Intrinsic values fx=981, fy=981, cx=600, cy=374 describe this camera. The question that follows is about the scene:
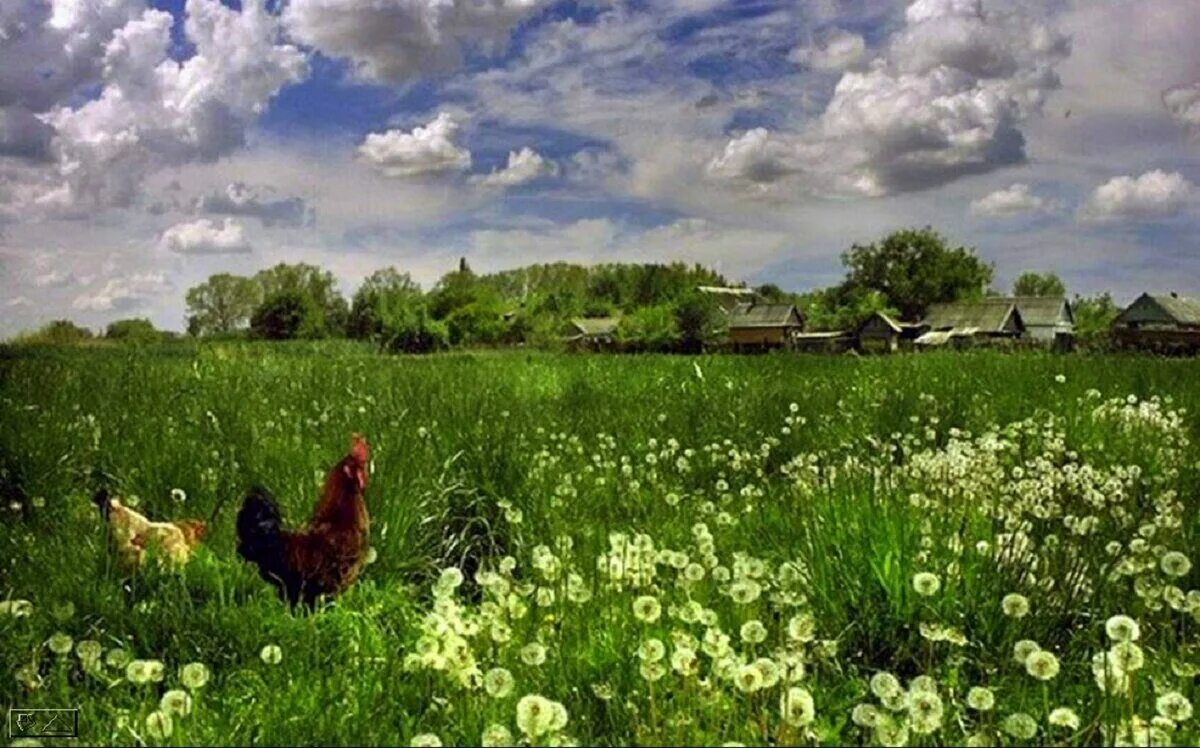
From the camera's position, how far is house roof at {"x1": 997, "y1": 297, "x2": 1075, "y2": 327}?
316ft

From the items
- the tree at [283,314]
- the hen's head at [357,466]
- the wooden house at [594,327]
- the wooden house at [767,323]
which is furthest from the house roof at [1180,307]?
the hen's head at [357,466]

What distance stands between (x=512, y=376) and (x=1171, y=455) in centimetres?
1084

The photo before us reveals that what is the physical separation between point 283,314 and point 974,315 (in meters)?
60.9

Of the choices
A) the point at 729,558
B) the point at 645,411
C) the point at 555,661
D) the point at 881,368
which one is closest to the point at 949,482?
the point at 729,558

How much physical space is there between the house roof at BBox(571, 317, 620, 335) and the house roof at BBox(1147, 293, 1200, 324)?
49.7m

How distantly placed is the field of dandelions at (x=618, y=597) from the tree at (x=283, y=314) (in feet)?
242

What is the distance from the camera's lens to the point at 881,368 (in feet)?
48.8

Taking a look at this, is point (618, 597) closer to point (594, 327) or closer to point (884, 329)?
point (884, 329)

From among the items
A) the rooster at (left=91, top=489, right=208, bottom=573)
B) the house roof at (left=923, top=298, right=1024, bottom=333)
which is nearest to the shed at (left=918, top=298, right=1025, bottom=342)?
the house roof at (left=923, top=298, right=1024, bottom=333)

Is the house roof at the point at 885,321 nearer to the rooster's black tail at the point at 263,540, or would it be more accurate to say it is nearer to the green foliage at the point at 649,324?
the green foliage at the point at 649,324

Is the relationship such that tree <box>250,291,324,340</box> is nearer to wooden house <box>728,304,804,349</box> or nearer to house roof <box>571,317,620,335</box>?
house roof <box>571,317,620,335</box>

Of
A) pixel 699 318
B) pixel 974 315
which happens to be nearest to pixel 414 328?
pixel 699 318

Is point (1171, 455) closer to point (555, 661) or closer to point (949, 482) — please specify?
point (949, 482)

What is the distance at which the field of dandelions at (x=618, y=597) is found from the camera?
2547 mm
